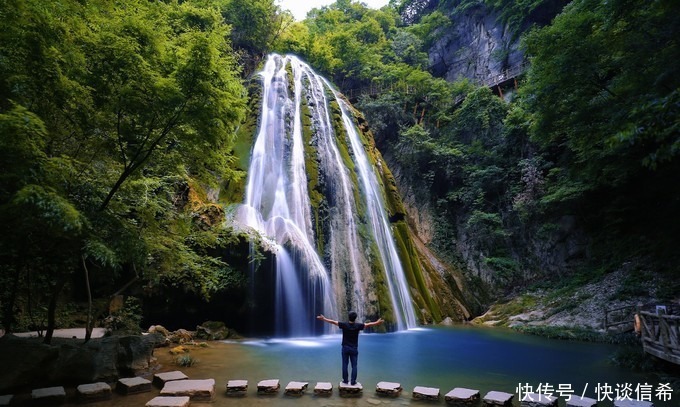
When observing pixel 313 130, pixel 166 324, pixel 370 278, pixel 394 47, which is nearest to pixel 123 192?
pixel 166 324

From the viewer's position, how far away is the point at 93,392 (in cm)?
518

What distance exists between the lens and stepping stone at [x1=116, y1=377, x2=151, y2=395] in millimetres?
5449

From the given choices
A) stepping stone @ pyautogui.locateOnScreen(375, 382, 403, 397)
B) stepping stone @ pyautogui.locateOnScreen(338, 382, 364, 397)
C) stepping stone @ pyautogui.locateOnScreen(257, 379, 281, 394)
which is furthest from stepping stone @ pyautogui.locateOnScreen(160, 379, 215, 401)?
stepping stone @ pyautogui.locateOnScreen(375, 382, 403, 397)

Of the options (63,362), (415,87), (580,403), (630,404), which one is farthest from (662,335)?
(415,87)

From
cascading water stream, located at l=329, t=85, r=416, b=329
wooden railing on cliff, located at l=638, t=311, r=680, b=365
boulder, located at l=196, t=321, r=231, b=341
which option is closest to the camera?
wooden railing on cliff, located at l=638, t=311, r=680, b=365

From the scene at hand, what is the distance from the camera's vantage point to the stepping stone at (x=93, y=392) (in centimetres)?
511

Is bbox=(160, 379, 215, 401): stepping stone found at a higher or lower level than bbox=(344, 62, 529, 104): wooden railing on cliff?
lower

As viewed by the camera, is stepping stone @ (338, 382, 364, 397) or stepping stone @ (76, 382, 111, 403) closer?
stepping stone @ (76, 382, 111, 403)

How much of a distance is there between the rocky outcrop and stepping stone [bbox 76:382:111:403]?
75 cm

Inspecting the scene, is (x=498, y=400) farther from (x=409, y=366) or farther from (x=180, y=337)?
(x=180, y=337)

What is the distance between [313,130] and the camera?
64.9ft

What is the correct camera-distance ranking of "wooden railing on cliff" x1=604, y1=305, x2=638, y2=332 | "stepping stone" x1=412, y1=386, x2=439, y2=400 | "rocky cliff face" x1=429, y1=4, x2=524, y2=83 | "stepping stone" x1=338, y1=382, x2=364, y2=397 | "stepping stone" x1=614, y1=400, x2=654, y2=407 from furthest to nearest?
"rocky cliff face" x1=429, y1=4, x2=524, y2=83
"wooden railing on cliff" x1=604, y1=305, x2=638, y2=332
"stepping stone" x1=338, y1=382, x2=364, y2=397
"stepping stone" x1=412, y1=386, x2=439, y2=400
"stepping stone" x1=614, y1=400, x2=654, y2=407

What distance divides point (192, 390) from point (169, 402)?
1.92 ft

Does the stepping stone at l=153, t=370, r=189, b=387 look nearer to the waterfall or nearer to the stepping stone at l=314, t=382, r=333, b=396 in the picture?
the stepping stone at l=314, t=382, r=333, b=396
